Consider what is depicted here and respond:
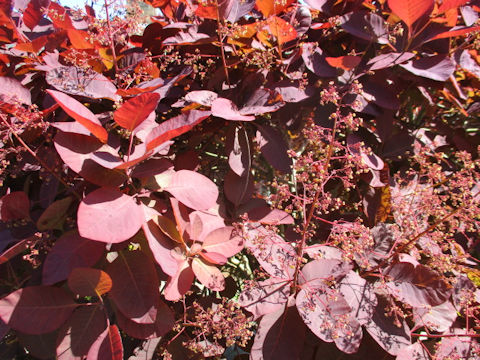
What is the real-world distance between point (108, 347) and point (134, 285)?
169 millimetres

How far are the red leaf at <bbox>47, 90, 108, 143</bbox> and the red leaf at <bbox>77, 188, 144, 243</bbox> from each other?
0.15 meters

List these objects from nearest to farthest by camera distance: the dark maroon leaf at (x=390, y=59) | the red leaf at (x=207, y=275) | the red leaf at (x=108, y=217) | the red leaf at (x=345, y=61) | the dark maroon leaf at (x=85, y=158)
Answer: the red leaf at (x=108, y=217) → the dark maroon leaf at (x=85, y=158) → the red leaf at (x=207, y=275) → the red leaf at (x=345, y=61) → the dark maroon leaf at (x=390, y=59)

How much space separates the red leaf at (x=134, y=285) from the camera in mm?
951

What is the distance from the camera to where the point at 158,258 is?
91 cm

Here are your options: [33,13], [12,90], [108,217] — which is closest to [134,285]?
[108,217]

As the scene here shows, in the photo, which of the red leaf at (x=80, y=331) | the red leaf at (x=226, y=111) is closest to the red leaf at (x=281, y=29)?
the red leaf at (x=226, y=111)

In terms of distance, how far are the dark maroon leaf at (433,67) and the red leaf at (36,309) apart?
139 centimetres

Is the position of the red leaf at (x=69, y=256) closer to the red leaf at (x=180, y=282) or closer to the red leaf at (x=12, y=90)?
the red leaf at (x=180, y=282)

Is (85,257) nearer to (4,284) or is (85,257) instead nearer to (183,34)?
(4,284)

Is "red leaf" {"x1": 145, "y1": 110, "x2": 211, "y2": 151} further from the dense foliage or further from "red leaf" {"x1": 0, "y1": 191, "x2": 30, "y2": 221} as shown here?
"red leaf" {"x1": 0, "y1": 191, "x2": 30, "y2": 221}

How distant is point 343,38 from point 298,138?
0.46 m

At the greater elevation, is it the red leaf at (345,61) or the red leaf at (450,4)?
the red leaf at (450,4)

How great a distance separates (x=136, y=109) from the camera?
3.04 feet

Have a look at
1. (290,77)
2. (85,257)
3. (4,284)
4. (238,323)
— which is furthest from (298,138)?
(4,284)
